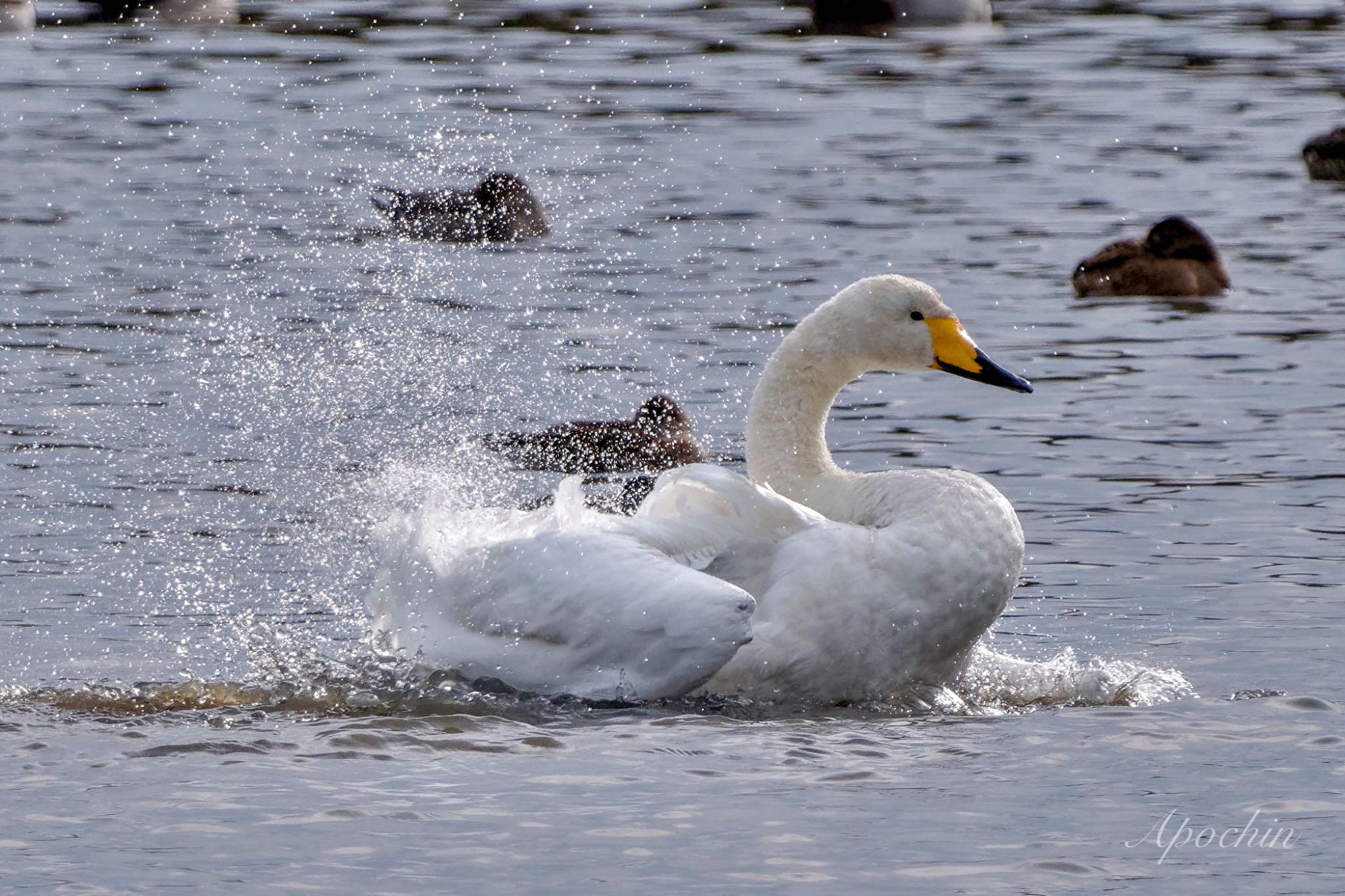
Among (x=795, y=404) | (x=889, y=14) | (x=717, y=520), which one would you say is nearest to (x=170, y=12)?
(x=889, y=14)

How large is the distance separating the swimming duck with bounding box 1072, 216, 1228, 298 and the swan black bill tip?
6428 mm

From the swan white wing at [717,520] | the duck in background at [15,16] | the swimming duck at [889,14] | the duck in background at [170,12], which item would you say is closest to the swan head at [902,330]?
the swan white wing at [717,520]

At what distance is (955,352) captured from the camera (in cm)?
780

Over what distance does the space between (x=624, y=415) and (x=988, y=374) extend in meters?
3.91

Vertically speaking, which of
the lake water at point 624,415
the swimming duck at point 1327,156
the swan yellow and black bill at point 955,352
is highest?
the swan yellow and black bill at point 955,352

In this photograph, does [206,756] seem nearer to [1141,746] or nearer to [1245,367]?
[1141,746]

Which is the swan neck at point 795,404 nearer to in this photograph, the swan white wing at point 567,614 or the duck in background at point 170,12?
the swan white wing at point 567,614

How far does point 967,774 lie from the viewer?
6.29 m

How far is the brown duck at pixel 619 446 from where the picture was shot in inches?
402

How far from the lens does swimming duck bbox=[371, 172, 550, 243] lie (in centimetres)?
1606

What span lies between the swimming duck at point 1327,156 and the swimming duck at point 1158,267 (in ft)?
14.0

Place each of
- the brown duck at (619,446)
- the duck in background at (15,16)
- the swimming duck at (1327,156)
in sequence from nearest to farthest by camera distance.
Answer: the brown duck at (619,446) → the swimming duck at (1327,156) → the duck in background at (15,16)

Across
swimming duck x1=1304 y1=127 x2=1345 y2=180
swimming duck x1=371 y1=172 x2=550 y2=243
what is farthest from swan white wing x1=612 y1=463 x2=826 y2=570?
swimming duck x1=1304 y1=127 x2=1345 y2=180

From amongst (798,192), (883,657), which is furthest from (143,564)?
(798,192)
